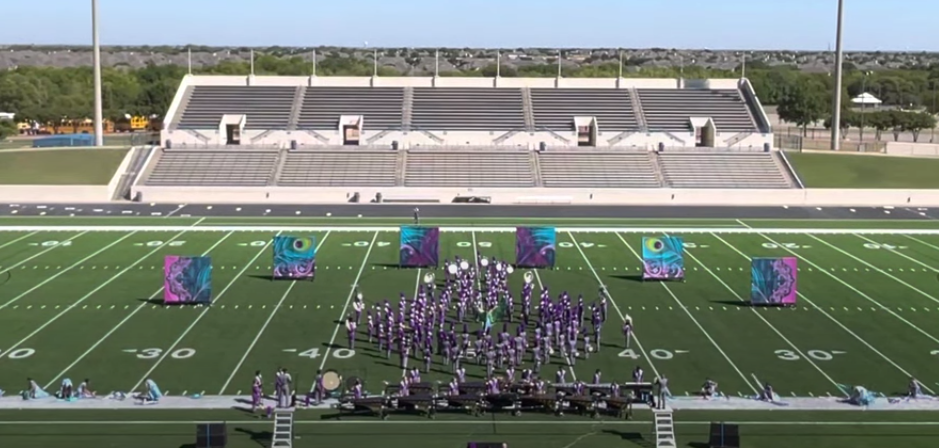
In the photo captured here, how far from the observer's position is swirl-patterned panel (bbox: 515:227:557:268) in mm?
34406

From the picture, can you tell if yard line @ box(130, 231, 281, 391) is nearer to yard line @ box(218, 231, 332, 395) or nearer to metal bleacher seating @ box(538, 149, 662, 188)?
yard line @ box(218, 231, 332, 395)

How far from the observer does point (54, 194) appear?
52.2m

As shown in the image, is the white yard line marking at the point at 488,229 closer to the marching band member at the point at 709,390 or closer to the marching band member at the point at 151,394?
the marching band member at the point at 709,390

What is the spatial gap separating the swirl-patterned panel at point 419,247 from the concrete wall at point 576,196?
735 inches

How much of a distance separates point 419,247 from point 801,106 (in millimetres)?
58801

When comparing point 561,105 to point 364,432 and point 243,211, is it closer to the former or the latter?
point 243,211

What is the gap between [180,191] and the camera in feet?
173

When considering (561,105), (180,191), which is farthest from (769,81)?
(180,191)

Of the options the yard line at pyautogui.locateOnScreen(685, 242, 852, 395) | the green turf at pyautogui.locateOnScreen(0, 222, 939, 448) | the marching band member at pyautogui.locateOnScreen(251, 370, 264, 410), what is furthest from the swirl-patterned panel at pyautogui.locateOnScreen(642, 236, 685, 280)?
the marching band member at pyautogui.locateOnScreen(251, 370, 264, 410)

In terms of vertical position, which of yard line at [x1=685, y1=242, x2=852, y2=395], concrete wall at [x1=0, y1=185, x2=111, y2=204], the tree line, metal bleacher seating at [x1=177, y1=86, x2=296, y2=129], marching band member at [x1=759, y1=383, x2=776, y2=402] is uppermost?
the tree line

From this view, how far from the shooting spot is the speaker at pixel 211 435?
688 inches

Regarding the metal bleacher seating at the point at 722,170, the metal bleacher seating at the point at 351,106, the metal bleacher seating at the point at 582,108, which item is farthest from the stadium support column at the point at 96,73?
the metal bleacher seating at the point at 722,170

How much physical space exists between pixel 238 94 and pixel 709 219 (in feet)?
106

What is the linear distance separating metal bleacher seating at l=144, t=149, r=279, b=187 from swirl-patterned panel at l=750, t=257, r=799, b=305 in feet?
103
